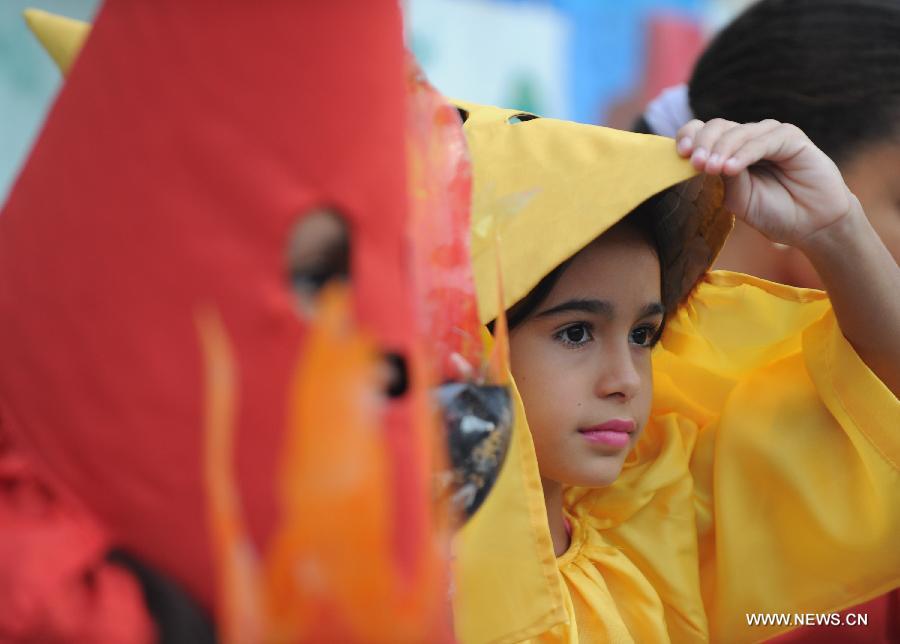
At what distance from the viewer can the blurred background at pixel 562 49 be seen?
222 cm

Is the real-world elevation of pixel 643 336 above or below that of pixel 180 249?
below

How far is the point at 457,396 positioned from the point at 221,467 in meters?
0.21

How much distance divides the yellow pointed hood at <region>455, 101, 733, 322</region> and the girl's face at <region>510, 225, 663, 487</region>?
102 mm

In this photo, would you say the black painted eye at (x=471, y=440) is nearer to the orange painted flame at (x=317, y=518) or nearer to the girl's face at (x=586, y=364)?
the orange painted flame at (x=317, y=518)

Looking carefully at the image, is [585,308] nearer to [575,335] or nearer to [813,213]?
[575,335]

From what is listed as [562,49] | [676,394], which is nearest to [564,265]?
[676,394]

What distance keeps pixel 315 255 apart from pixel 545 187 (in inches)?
15.8

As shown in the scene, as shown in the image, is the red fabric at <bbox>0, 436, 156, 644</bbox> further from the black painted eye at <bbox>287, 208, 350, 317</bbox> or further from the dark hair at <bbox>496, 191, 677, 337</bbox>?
the dark hair at <bbox>496, 191, 677, 337</bbox>

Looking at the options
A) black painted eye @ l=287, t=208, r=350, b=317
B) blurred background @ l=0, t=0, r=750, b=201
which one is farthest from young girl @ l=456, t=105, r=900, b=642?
blurred background @ l=0, t=0, r=750, b=201

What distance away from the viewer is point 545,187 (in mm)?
812

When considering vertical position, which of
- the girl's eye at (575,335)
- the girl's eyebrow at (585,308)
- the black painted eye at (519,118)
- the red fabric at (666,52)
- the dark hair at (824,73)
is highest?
the black painted eye at (519,118)

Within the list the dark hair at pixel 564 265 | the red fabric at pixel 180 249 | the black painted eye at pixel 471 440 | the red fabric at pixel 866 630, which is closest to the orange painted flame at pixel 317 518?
the red fabric at pixel 180 249

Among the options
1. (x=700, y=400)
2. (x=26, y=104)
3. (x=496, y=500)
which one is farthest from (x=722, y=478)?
(x=26, y=104)

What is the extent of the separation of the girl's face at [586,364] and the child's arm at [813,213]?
114mm
